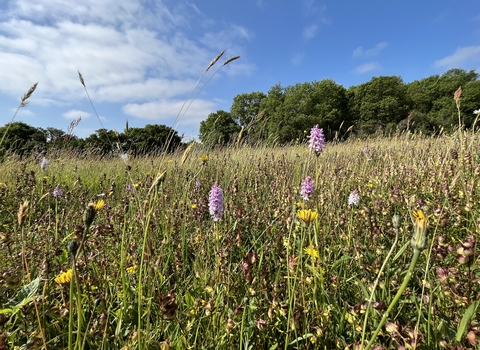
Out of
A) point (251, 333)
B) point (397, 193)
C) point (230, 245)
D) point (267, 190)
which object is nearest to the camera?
point (251, 333)

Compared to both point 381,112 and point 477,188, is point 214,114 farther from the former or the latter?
point 477,188

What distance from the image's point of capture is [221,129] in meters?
26.1

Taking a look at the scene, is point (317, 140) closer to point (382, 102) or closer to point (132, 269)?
point (132, 269)

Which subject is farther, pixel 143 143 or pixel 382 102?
pixel 382 102

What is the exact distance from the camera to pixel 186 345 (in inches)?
33.6

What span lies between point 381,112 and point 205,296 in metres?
35.8

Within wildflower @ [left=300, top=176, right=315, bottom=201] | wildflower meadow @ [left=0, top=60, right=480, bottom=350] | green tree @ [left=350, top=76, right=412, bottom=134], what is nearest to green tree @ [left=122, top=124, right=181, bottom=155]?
wildflower meadow @ [left=0, top=60, right=480, bottom=350]

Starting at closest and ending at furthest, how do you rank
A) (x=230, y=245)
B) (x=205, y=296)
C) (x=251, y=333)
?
(x=251, y=333)
(x=205, y=296)
(x=230, y=245)

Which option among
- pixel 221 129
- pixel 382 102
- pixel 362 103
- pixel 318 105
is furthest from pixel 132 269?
pixel 362 103

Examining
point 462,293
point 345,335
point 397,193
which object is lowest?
point 345,335

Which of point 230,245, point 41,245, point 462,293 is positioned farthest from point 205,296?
point 41,245

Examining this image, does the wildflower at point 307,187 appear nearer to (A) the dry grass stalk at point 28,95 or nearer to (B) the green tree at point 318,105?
(A) the dry grass stalk at point 28,95

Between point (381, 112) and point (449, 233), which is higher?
point (381, 112)

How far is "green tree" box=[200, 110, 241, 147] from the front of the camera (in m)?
5.22
